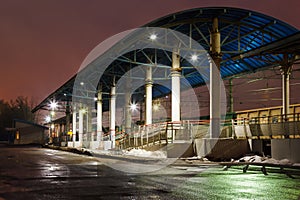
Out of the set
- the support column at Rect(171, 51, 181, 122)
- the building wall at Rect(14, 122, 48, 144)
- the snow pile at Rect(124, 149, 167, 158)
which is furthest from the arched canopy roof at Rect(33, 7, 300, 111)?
the building wall at Rect(14, 122, 48, 144)

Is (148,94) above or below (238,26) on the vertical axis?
below

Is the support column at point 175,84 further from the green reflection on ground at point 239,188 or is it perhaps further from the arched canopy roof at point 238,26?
the green reflection on ground at point 239,188

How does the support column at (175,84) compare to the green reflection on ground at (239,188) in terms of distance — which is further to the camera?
the support column at (175,84)

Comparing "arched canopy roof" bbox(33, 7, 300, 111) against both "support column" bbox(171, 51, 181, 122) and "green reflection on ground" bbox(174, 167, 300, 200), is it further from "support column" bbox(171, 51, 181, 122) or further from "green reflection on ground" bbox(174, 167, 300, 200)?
"green reflection on ground" bbox(174, 167, 300, 200)

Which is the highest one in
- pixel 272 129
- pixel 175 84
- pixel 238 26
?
pixel 238 26

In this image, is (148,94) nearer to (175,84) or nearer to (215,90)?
(175,84)

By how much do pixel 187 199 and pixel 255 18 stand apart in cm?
1954

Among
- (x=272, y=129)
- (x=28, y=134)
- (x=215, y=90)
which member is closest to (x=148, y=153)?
(x=215, y=90)

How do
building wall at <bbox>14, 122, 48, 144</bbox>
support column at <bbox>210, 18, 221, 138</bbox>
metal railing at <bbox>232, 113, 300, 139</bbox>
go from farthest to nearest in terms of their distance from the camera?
building wall at <bbox>14, 122, 48, 144</bbox> → support column at <bbox>210, 18, 221, 138</bbox> → metal railing at <bbox>232, 113, 300, 139</bbox>

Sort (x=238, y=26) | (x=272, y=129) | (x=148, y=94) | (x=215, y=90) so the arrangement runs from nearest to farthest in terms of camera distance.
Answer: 1. (x=272, y=129)
2. (x=215, y=90)
3. (x=238, y=26)
4. (x=148, y=94)

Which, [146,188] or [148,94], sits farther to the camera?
[148,94]

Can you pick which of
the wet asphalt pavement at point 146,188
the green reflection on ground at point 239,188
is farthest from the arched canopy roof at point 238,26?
the wet asphalt pavement at point 146,188

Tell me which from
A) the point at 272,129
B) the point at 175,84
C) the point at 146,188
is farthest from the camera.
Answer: the point at 175,84

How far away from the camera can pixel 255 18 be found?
25672 millimetres
